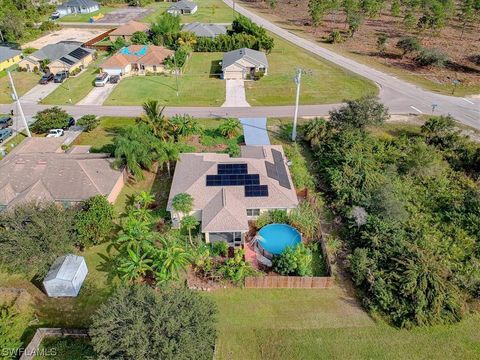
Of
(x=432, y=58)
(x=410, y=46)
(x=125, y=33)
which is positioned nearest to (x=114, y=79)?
(x=125, y=33)

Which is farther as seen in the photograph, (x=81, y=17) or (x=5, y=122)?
(x=81, y=17)

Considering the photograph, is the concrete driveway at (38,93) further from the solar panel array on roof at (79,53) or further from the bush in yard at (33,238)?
the bush in yard at (33,238)

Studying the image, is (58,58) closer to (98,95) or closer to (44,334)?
(98,95)

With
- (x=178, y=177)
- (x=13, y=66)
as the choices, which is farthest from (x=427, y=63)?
(x=13, y=66)

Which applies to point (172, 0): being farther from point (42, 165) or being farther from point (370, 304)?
point (370, 304)

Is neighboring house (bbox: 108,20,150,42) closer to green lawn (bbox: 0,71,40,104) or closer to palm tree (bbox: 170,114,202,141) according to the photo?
green lawn (bbox: 0,71,40,104)

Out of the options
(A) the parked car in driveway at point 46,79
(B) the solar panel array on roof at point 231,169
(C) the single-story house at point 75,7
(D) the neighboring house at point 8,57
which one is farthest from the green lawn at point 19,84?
(C) the single-story house at point 75,7
